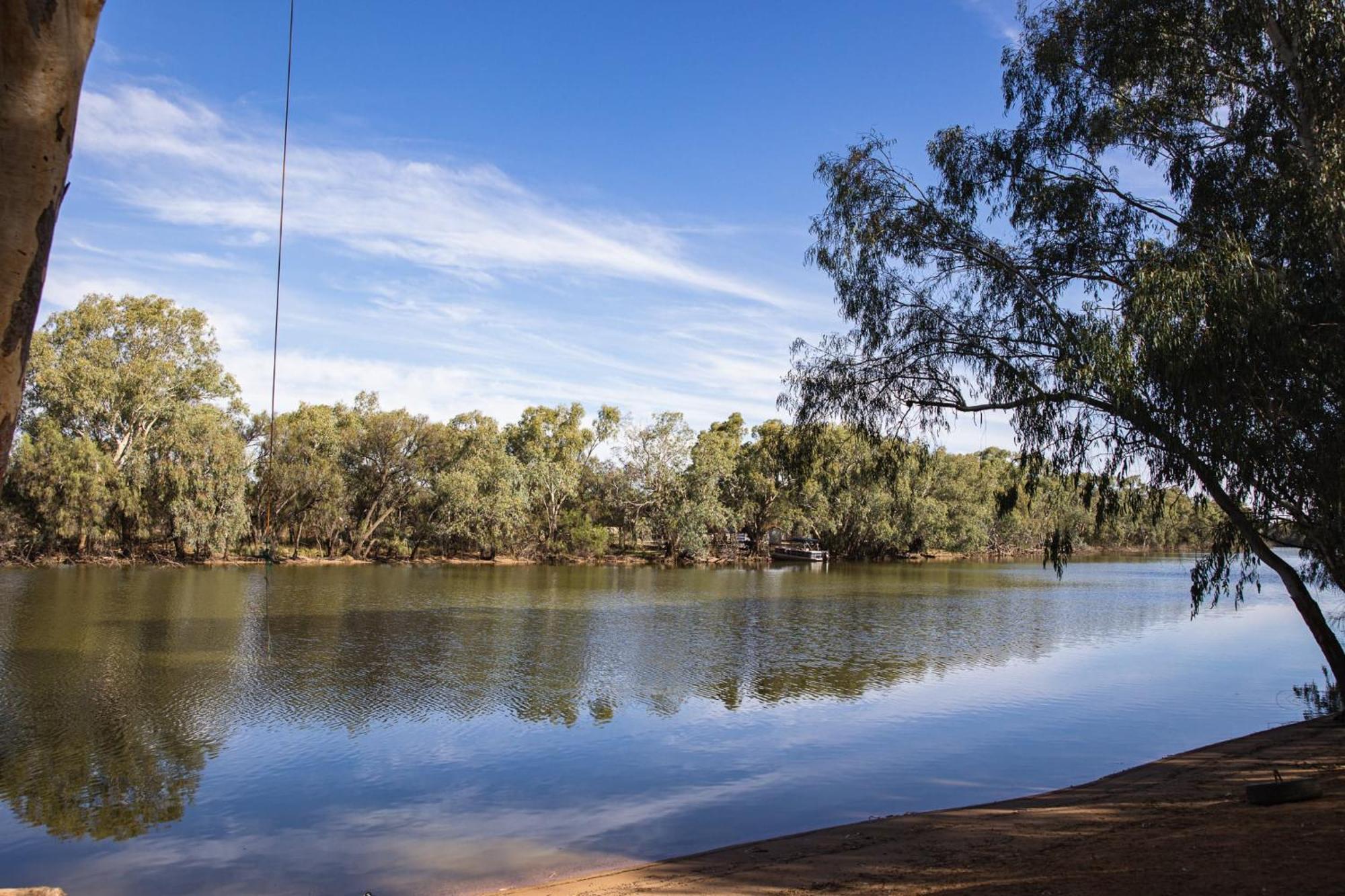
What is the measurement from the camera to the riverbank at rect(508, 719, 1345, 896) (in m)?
4.63

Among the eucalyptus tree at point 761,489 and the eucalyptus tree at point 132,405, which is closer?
the eucalyptus tree at point 132,405

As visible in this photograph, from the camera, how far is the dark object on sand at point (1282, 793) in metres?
5.90

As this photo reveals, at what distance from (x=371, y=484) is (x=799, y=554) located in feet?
87.9

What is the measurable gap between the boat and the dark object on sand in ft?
154

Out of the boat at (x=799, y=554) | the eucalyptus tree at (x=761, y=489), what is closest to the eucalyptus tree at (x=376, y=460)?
the eucalyptus tree at (x=761, y=489)

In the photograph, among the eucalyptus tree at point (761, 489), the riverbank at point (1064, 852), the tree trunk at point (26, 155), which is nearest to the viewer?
the tree trunk at point (26, 155)

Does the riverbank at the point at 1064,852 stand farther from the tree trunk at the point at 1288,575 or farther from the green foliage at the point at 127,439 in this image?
the green foliage at the point at 127,439

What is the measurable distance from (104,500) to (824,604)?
26731 mm

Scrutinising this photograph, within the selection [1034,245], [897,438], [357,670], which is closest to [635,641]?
A: [357,670]

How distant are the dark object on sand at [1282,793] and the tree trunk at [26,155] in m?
7.31

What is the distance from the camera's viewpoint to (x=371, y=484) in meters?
43.9

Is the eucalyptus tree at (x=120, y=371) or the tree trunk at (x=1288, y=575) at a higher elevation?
the eucalyptus tree at (x=120, y=371)

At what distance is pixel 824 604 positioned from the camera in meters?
25.9

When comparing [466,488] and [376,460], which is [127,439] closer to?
[376,460]
